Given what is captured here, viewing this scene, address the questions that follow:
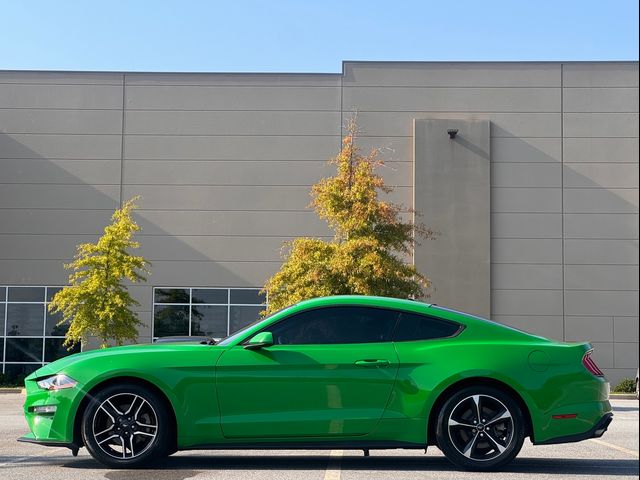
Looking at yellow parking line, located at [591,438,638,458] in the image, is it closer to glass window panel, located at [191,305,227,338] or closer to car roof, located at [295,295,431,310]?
car roof, located at [295,295,431,310]

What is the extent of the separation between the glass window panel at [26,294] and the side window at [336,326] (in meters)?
26.3

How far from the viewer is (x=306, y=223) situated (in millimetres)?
32094

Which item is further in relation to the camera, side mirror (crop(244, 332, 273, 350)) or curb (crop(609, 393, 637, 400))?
curb (crop(609, 393, 637, 400))

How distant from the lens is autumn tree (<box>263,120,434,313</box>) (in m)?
25.2

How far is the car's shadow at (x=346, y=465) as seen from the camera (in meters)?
7.35

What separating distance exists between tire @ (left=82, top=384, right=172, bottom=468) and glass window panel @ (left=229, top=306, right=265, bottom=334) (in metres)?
24.6

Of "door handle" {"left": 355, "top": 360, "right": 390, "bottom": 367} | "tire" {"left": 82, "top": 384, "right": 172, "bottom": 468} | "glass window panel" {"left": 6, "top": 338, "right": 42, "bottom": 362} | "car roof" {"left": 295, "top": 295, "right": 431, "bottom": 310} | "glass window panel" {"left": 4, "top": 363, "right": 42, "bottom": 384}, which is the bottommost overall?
"glass window panel" {"left": 4, "top": 363, "right": 42, "bottom": 384}

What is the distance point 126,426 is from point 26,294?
26303 millimetres

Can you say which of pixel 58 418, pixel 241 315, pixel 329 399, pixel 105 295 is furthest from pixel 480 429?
pixel 241 315

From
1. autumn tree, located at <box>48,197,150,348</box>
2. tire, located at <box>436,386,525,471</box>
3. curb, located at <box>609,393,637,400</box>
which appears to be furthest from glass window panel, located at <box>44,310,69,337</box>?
tire, located at <box>436,386,525,471</box>

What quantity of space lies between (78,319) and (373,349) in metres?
21.4

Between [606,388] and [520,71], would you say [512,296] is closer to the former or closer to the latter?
[520,71]

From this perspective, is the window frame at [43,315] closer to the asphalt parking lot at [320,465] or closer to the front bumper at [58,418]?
the asphalt parking lot at [320,465]

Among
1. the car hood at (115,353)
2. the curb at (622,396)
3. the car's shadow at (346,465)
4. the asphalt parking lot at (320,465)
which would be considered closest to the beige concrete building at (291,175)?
the curb at (622,396)
